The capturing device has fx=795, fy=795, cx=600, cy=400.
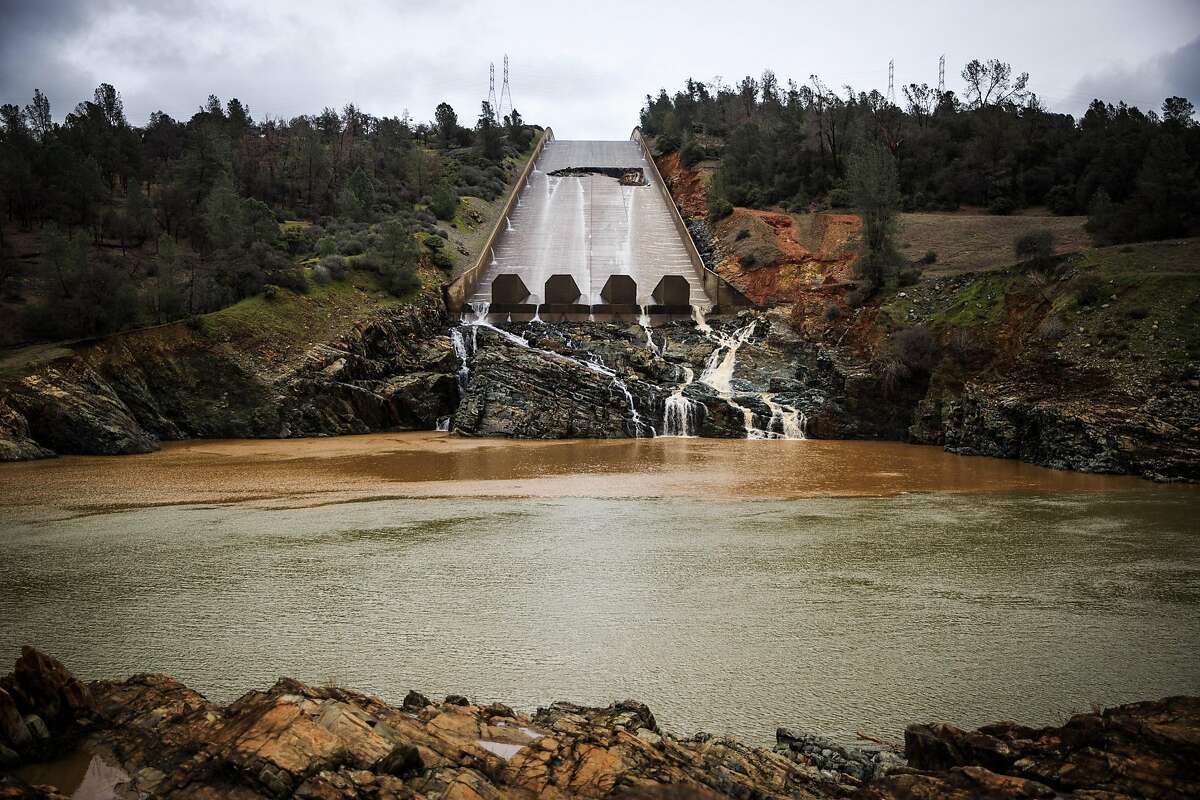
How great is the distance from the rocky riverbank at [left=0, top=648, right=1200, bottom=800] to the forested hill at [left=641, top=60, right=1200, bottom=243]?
97.5 ft

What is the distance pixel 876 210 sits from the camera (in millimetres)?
34219

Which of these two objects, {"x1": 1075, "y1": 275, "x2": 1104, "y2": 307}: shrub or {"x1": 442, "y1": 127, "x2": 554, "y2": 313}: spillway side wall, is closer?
{"x1": 1075, "y1": 275, "x2": 1104, "y2": 307}: shrub

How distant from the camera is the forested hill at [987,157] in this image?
95.7 feet

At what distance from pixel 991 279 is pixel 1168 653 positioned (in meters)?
24.2

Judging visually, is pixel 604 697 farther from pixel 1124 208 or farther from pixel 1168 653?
pixel 1124 208

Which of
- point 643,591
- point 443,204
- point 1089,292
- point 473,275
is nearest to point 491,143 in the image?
A: point 443,204

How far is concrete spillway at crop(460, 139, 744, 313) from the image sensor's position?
123ft

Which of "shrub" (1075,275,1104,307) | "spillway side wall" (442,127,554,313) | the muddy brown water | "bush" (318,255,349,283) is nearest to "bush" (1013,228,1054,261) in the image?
"shrub" (1075,275,1104,307)

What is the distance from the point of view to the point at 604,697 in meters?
6.32

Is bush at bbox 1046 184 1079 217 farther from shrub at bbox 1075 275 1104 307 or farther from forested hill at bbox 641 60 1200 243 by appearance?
shrub at bbox 1075 275 1104 307

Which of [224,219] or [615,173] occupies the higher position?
[615,173]

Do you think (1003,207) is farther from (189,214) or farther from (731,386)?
(189,214)

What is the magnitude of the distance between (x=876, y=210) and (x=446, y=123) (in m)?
53.9

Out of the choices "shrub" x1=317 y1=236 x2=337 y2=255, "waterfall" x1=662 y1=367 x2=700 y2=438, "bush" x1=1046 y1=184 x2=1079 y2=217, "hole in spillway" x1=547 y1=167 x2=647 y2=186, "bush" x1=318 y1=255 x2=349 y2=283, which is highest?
"hole in spillway" x1=547 y1=167 x2=647 y2=186
